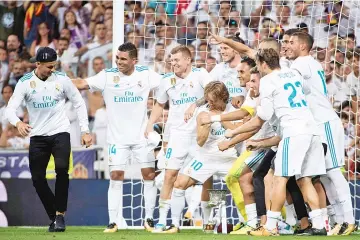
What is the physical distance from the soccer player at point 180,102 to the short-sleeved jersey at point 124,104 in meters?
0.22

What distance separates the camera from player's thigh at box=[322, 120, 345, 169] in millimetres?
10453

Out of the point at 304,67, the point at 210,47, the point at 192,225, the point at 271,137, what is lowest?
the point at 192,225

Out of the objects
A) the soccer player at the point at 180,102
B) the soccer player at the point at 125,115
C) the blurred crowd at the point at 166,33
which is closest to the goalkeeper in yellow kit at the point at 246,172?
the soccer player at the point at 180,102

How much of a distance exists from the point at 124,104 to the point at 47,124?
1073 millimetres

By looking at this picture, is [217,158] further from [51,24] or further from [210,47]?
[51,24]

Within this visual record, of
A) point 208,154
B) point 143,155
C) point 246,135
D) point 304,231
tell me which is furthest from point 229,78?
point 304,231

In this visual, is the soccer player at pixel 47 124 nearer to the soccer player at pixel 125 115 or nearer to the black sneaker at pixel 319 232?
the soccer player at pixel 125 115

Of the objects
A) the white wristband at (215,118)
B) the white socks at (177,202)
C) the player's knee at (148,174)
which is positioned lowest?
the white socks at (177,202)

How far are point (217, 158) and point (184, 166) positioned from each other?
0.80m

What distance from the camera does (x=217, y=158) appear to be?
36.5ft

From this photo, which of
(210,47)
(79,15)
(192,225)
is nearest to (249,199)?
(192,225)

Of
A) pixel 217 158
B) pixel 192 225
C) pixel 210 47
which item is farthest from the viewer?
pixel 210 47

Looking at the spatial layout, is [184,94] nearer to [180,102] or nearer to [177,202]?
[180,102]

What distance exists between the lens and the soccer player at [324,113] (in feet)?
34.0
